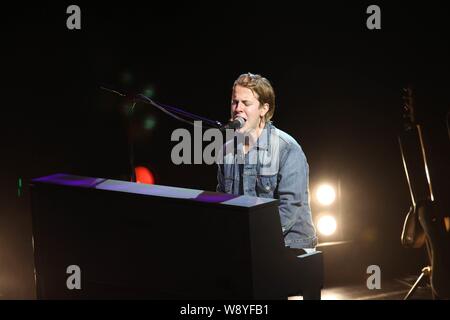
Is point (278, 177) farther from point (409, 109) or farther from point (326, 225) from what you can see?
point (326, 225)

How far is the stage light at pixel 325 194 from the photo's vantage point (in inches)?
196

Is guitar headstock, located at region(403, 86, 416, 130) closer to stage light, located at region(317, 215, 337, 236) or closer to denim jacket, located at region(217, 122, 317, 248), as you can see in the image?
stage light, located at region(317, 215, 337, 236)

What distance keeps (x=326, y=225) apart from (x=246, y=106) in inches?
91.7

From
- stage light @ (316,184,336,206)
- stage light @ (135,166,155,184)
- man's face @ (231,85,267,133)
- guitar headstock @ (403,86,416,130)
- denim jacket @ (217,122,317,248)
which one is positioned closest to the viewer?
denim jacket @ (217,122,317,248)

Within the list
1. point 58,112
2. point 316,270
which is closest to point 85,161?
point 58,112

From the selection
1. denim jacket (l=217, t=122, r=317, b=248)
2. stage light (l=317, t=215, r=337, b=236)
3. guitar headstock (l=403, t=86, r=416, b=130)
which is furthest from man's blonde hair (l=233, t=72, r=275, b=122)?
stage light (l=317, t=215, r=337, b=236)

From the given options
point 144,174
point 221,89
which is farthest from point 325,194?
point 144,174

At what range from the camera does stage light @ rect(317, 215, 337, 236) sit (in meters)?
5.01

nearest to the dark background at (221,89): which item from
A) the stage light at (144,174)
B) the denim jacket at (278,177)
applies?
the stage light at (144,174)

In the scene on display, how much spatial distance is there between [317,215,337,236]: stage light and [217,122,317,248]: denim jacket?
200 cm

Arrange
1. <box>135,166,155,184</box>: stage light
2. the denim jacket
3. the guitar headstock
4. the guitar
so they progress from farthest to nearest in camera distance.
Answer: <box>135,166,155,184</box>: stage light
the guitar headstock
the guitar
the denim jacket

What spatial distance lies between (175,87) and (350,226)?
6.73ft
